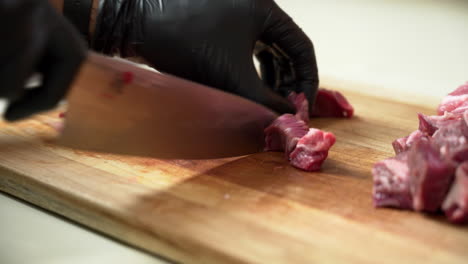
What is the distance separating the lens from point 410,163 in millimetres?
1876

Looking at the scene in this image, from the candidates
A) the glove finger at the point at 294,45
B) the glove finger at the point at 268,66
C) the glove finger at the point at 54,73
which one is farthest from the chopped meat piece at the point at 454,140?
the glove finger at the point at 54,73

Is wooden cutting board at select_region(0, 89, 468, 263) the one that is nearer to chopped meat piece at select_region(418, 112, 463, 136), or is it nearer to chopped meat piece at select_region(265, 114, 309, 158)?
chopped meat piece at select_region(265, 114, 309, 158)

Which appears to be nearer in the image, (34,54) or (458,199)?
(34,54)

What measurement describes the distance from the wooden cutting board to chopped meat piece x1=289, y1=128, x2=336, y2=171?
0.04 m

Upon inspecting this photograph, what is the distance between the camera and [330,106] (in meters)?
2.97

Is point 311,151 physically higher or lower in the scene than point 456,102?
lower

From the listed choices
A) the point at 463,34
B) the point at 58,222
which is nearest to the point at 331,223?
the point at 58,222

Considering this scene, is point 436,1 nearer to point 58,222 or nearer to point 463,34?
point 463,34

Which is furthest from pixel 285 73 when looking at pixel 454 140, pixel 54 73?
pixel 54 73

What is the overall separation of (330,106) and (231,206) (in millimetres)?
1370

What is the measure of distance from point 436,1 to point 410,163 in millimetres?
2610

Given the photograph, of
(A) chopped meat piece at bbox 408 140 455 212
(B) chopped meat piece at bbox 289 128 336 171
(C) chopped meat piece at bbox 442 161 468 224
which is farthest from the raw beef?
(C) chopped meat piece at bbox 442 161 468 224

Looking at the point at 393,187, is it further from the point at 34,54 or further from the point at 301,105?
the point at 34,54

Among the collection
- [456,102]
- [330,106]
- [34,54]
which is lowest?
[330,106]
